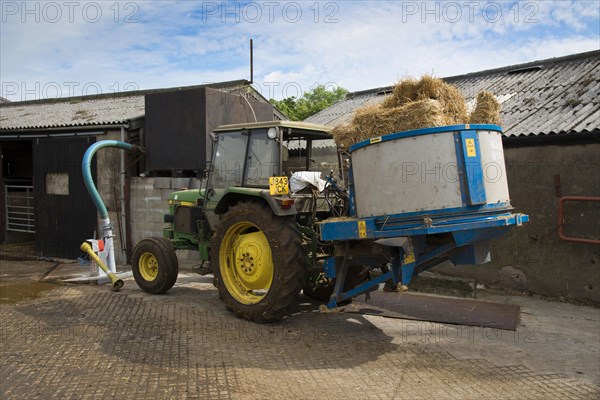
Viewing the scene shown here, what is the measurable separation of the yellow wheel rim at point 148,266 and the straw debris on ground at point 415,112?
12.7 feet

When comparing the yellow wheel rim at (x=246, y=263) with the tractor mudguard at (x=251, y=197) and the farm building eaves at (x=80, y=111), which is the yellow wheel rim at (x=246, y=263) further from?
the farm building eaves at (x=80, y=111)

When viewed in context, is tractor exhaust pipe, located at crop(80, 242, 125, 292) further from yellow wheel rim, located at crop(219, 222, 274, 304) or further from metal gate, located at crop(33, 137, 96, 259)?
metal gate, located at crop(33, 137, 96, 259)

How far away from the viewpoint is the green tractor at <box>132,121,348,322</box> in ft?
18.5

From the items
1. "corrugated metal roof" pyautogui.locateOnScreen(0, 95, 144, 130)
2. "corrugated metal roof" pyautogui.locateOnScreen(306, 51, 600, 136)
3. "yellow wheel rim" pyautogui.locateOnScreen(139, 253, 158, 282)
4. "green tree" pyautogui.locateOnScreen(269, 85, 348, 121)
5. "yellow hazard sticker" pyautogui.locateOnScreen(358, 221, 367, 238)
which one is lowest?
"yellow wheel rim" pyautogui.locateOnScreen(139, 253, 158, 282)

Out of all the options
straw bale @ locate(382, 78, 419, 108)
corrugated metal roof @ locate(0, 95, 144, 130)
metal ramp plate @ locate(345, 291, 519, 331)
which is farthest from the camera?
corrugated metal roof @ locate(0, 95, 144, 130)

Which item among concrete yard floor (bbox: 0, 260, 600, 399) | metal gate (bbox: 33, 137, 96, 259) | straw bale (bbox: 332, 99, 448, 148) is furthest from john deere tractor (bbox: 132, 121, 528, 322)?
metal gate (bbox: 33, 137, 96, 259)

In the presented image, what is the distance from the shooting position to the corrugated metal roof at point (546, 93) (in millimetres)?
7570

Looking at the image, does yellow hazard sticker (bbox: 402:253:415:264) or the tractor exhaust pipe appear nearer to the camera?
yellow hazard sticker (bbox: 402:253:415:264)

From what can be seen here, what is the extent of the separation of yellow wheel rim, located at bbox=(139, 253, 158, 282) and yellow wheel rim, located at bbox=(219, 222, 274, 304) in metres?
1.80

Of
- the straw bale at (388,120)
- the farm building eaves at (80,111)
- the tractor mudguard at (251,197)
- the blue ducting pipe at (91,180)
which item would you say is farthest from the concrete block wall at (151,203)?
the straw bale at (388,120)

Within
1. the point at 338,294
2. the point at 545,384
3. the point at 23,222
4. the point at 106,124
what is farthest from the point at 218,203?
the point at 23,222

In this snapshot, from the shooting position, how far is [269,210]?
5.79m

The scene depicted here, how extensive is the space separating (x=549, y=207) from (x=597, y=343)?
2507 mm

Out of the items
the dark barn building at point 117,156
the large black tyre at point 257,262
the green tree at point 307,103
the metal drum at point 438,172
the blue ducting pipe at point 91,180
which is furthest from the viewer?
the green tree at point 307,103
